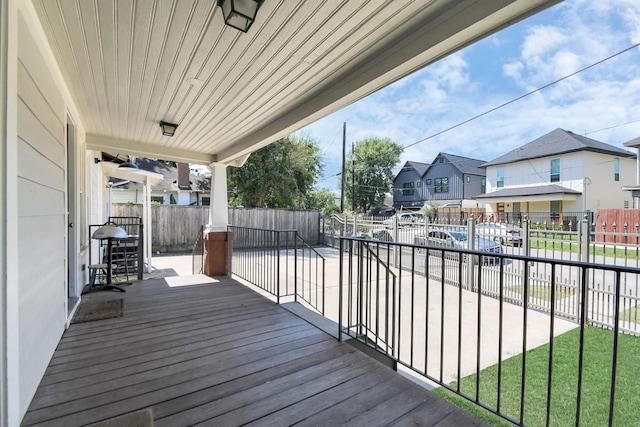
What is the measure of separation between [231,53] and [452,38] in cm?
147

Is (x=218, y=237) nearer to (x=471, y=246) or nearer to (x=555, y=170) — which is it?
(x=471, y=246)

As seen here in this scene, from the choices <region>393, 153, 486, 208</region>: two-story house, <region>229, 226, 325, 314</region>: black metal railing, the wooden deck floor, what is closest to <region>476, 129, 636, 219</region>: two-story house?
<region>393, 153, 486, 208</region>: two-story house

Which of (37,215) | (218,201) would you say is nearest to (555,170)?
(218,201)

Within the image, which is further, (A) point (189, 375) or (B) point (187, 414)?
(A) point (189, 375)

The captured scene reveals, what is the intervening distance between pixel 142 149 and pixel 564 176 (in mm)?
19792

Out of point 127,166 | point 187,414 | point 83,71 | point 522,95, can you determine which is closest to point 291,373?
point 187,414

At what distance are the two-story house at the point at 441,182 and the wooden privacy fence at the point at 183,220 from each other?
51.9 feet

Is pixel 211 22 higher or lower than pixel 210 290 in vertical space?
higher

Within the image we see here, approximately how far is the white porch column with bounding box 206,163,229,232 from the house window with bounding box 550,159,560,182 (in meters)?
18.6

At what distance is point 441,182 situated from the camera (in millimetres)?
24797

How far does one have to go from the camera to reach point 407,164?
27.3m

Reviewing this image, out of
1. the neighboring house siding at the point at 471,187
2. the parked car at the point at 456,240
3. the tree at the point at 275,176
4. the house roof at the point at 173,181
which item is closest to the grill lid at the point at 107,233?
the parked car at the point at 456,240

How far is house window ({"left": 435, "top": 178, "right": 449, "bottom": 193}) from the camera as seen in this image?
963 inches

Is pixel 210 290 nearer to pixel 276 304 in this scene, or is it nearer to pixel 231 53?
pixel 276 304
